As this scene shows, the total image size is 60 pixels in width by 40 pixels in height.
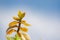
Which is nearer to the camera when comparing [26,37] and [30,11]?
[26,37]

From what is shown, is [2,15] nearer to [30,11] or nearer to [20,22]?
[30,11]

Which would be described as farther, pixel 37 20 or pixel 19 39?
pixel 37 20

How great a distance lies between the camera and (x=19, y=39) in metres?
0.36

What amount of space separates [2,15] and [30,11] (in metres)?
0.26

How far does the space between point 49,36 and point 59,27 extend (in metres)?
0.20

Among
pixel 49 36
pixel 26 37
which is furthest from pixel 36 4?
pixel 26 37

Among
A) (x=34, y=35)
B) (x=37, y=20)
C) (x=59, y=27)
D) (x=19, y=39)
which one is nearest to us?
(x=19, y=39)

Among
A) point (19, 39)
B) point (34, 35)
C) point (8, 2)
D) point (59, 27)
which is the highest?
point (8, 2)

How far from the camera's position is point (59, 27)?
1.36 meters

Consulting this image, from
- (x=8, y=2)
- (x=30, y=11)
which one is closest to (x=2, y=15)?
(x=8, y=2)

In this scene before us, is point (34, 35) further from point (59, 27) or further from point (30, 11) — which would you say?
point (59, 27)

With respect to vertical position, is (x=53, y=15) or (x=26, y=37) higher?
(x=53, y=15)

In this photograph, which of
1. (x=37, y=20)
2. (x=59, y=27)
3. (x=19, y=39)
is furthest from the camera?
(x=59, y=27)

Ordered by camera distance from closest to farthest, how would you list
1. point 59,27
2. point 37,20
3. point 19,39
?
point 19,39 → point 37,20 → point 59,27
